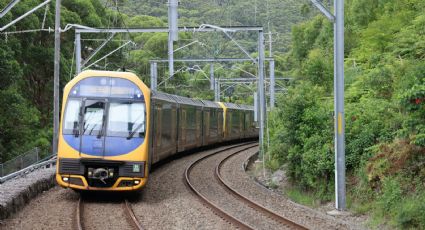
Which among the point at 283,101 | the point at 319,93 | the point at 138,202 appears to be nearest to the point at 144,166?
the point at 138,202

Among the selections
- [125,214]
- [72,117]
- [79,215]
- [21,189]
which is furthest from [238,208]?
[21,189]

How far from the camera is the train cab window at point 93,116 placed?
47.2ft

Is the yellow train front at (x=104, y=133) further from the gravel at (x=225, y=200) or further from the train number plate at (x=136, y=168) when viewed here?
the gravel at (x=225, y=200)

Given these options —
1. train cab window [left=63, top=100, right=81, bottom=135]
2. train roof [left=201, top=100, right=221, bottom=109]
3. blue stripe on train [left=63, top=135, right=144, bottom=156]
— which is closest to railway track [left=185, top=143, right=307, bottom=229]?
blue stripe on train [left=63, top=135, right=144, bottom=156]

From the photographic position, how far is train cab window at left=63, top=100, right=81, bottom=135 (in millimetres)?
14391

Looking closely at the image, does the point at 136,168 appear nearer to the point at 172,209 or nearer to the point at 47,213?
the point at 172,209

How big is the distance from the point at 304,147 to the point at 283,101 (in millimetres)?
2557

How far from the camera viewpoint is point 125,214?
12.8 metres

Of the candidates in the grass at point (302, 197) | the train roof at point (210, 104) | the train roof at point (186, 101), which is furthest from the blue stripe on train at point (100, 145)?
the train roof at point (210, 104)

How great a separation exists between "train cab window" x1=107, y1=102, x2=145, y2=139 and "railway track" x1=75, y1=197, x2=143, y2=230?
163 cm

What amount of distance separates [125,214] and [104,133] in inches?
93.6

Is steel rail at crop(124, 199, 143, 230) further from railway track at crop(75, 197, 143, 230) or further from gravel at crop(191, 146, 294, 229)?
gravel at crop(191, 146, 294, 229)

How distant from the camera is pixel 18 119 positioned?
29875 millimetres

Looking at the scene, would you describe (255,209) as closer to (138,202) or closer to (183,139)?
(138,202)
